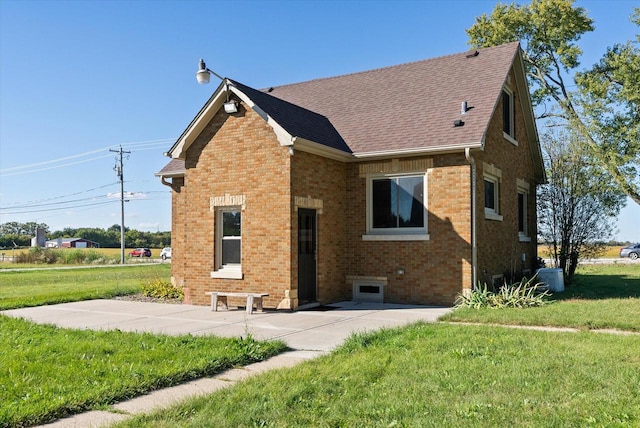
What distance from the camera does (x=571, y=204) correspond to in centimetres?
1920

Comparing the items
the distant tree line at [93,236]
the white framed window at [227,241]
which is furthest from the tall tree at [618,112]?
the distant tree line at [93,236]

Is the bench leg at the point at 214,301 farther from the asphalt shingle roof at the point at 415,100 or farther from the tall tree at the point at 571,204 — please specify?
the tall tree at the point at 571,204

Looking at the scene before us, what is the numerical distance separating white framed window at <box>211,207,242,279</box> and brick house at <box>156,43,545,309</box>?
0.09ft

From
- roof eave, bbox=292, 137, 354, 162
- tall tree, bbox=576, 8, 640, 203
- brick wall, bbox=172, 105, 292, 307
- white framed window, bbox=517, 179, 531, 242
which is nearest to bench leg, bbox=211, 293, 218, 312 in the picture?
brick wall, bbox=172, 105, 292, 307

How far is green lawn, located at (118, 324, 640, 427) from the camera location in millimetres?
4930

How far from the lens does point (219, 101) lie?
13.7m

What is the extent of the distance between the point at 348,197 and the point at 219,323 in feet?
18.4

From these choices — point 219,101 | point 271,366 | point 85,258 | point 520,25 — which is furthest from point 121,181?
point 271,366

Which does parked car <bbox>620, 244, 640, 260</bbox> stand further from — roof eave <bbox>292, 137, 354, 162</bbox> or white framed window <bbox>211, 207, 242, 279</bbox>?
white framed window <bbox>211, 207, 242, 279</bbox>

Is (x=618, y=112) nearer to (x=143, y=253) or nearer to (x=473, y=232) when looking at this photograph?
(x=473, y=232)

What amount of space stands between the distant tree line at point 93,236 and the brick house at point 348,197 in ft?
290

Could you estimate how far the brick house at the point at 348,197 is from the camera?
1302 centimetres

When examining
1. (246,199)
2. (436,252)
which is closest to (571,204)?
(436,252)

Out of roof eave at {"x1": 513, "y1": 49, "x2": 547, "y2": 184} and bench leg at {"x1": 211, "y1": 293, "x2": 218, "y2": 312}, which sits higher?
roof eave at {"x1": 513, "y1": 49, "x2": 547, "y2": 184}
